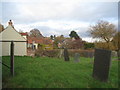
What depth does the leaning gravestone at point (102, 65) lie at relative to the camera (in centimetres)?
471

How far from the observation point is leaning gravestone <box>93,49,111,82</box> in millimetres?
4713

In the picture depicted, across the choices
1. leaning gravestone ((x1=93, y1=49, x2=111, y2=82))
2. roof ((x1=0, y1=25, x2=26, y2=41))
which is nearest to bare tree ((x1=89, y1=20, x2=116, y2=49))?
roof ((x1=0, y1=25, x2=26, y2=41))

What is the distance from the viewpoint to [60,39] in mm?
61281

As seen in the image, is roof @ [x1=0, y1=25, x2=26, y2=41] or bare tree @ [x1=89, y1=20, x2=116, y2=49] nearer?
roof @ [x1=0, y1=25, x2=26, y2=41]

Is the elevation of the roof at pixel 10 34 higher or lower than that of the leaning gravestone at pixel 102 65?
higher

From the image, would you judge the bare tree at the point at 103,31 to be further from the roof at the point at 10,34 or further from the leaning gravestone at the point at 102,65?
the leaning gravestone at the point at 102,65

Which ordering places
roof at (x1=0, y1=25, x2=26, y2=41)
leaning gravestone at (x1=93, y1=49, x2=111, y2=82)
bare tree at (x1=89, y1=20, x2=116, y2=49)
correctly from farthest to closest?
1. bare tree at (x1=89, y1=20, x2=116, y2=49)
2. roof at (x1=0, y1=25, x2=26, y2=41)
3. leaning gravestone at (x1=93, y1=49, x2=111, y2=82)

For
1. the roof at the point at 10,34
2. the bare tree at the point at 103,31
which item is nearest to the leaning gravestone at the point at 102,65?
the roof at the point at 10,34

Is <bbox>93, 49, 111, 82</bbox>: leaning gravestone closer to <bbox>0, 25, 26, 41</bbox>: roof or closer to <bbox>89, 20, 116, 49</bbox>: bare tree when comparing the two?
<bbox>0, 25, 26, 41</bbox>: roof

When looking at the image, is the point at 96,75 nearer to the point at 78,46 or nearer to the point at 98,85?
the point at 98,85

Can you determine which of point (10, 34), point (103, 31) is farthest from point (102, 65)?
point (103, 31)

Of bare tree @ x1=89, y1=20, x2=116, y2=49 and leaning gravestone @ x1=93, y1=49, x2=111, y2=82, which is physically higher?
bare tree @ x1=89, y1=20, x2=116, y2=49

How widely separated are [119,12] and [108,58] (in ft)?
12.8

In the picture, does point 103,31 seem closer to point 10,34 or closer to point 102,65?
point 10,34
